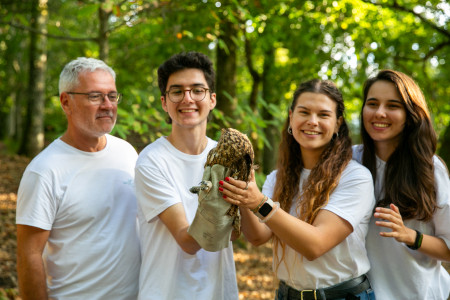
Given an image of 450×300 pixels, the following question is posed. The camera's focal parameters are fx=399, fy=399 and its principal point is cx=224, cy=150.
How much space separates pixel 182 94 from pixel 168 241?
1028 mm

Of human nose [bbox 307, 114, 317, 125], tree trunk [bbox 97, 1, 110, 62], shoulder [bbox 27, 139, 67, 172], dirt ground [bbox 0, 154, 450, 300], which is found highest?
tree trunk [bbox 97, 1, 110, 62]

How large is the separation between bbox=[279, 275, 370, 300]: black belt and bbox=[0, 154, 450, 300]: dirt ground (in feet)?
14.3

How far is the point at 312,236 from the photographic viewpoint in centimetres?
240

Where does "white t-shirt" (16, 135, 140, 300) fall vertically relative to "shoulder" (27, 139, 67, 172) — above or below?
below

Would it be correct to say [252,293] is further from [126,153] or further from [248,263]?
[126,153]

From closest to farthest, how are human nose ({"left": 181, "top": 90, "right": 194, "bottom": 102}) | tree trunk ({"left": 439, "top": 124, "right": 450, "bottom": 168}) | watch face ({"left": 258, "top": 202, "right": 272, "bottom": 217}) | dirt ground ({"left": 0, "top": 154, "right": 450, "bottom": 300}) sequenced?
watch face ({"left": 258, "top": 202, "right": 272, "bottom": 217}) → human nose ({"left": 181, "top": 90, "right": 194, "bottom": 102}) → dirt ground ({"left": 0, "top": 154, "right": 450, "bottom": 300}) → tree trunk ({"left": 439, "top": 124, "right": 450, "bottom": 168})

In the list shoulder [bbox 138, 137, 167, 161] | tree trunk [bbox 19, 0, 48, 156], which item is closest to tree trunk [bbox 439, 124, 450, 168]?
shoulder [bbox 138, 137, 167, 161]

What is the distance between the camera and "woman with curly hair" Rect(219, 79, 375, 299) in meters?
2.38

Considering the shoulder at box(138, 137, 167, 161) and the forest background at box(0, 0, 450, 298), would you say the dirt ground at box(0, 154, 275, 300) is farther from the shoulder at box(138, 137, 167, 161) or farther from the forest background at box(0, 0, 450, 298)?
the shoulder at box(138, 137, 167, 161)

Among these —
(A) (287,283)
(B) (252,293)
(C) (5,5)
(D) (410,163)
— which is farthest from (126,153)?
(C) (5,5)

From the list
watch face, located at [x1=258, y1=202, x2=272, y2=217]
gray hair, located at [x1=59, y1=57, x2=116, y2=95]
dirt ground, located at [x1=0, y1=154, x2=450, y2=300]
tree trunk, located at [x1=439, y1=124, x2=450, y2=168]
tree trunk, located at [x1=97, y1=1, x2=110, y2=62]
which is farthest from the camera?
tree trunk, located at [x1=439, y1=124, x2=450, y2=168]

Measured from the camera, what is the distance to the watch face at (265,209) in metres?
2.33

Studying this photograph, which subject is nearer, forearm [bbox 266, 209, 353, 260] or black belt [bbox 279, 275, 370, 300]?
forearm [bbox 266, 209, 353, 260]

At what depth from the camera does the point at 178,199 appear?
262cm
